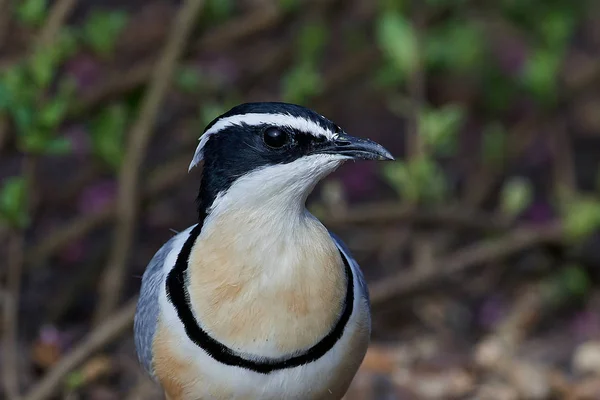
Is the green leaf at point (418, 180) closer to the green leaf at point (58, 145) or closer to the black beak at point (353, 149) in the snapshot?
the green leaf at point (58, 145)

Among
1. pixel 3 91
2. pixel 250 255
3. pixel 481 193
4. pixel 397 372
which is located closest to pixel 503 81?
pixel 481 193

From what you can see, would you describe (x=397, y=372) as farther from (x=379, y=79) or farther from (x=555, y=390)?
(x=379, y=79)

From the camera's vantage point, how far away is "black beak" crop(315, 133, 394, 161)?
227 cm

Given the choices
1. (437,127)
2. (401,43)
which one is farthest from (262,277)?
(401,43)

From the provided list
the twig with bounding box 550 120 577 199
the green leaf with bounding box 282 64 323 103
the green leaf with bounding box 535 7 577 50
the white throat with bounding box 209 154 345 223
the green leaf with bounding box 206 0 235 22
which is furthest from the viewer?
the twig with bounding box 550 120 577 199

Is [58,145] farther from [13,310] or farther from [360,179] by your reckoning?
[360,179]

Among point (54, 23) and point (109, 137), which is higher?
point (54, 23)

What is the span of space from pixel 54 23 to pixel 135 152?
50 centimetres

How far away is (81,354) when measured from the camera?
3.37 metres

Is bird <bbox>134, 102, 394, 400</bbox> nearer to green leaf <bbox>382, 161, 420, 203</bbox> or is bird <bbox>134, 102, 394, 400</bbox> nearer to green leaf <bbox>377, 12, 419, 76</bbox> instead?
green leaf <bbox>382, 161, 420, 203</bbox>

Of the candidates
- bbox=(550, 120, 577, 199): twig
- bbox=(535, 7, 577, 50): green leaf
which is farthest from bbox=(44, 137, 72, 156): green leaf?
bbox=(550, 120, 577, 199): twig

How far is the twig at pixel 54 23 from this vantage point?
3623mm

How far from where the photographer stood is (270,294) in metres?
2.32

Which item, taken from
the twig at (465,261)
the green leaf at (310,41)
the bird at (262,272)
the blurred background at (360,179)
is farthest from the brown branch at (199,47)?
the bird at (262,272)
